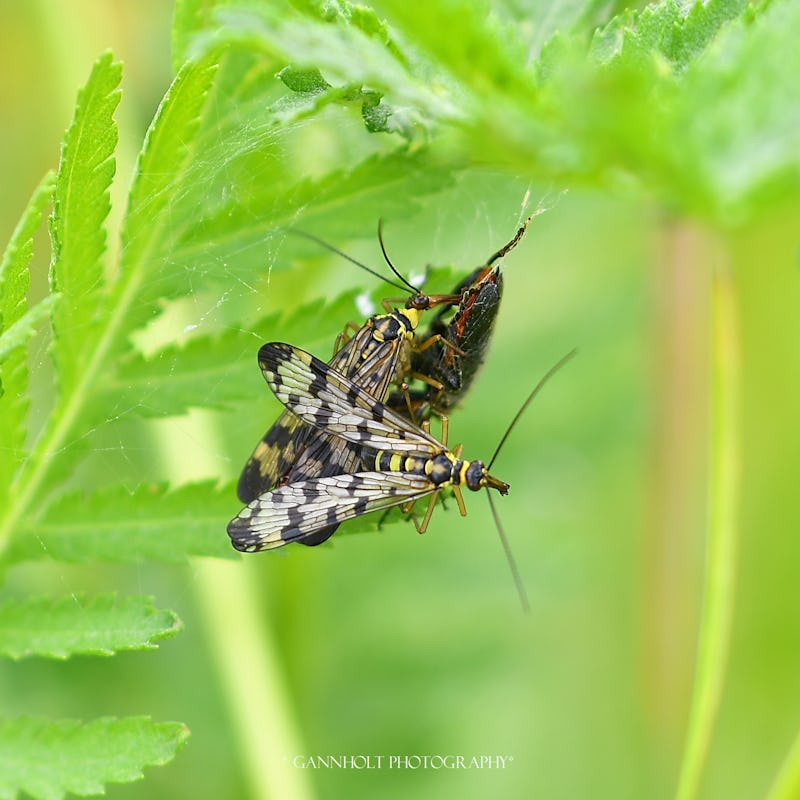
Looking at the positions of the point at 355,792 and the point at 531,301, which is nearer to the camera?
the point at 355,792

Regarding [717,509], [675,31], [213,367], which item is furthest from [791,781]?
[213,367]

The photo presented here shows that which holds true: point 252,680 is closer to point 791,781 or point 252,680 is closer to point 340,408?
point 340,408

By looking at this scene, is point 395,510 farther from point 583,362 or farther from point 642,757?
point 642,757

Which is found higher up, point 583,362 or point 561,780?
point 583,362

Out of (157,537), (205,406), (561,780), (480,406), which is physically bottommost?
(561,780)

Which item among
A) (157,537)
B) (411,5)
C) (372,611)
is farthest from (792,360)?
(411,5)
